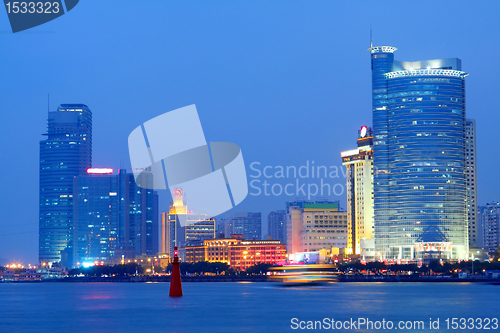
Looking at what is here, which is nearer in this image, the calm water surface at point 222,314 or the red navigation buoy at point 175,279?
the calm water surface at point 222,314

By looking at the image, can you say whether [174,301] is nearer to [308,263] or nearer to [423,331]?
[423,331]

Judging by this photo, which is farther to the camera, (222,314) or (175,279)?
(175,279)

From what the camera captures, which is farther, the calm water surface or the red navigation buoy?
the red navigation buoy

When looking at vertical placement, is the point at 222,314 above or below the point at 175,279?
below

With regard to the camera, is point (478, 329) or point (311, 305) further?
point (311, 305)

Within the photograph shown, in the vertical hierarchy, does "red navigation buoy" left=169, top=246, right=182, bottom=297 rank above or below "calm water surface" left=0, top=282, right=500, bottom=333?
above

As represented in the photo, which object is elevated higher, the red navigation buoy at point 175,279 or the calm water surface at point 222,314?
the red navigation buoy at point 175,279

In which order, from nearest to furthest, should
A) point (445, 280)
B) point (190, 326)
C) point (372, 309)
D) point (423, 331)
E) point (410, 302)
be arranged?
point (423, 331) → point (190, 326) → point (372, 309) → point (410, 302) → point (445, 280)

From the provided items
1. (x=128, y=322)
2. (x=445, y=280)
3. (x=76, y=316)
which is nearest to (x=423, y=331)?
(x=128, y=322)

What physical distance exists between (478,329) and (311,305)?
Result: 29364 mm

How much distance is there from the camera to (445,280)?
7367 inches

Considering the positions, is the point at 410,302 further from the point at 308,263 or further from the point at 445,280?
the point at 445,280

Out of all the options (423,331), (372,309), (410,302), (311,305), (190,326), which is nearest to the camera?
(423,331)

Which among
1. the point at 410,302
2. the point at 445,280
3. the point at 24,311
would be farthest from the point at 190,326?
the point at 445,280
